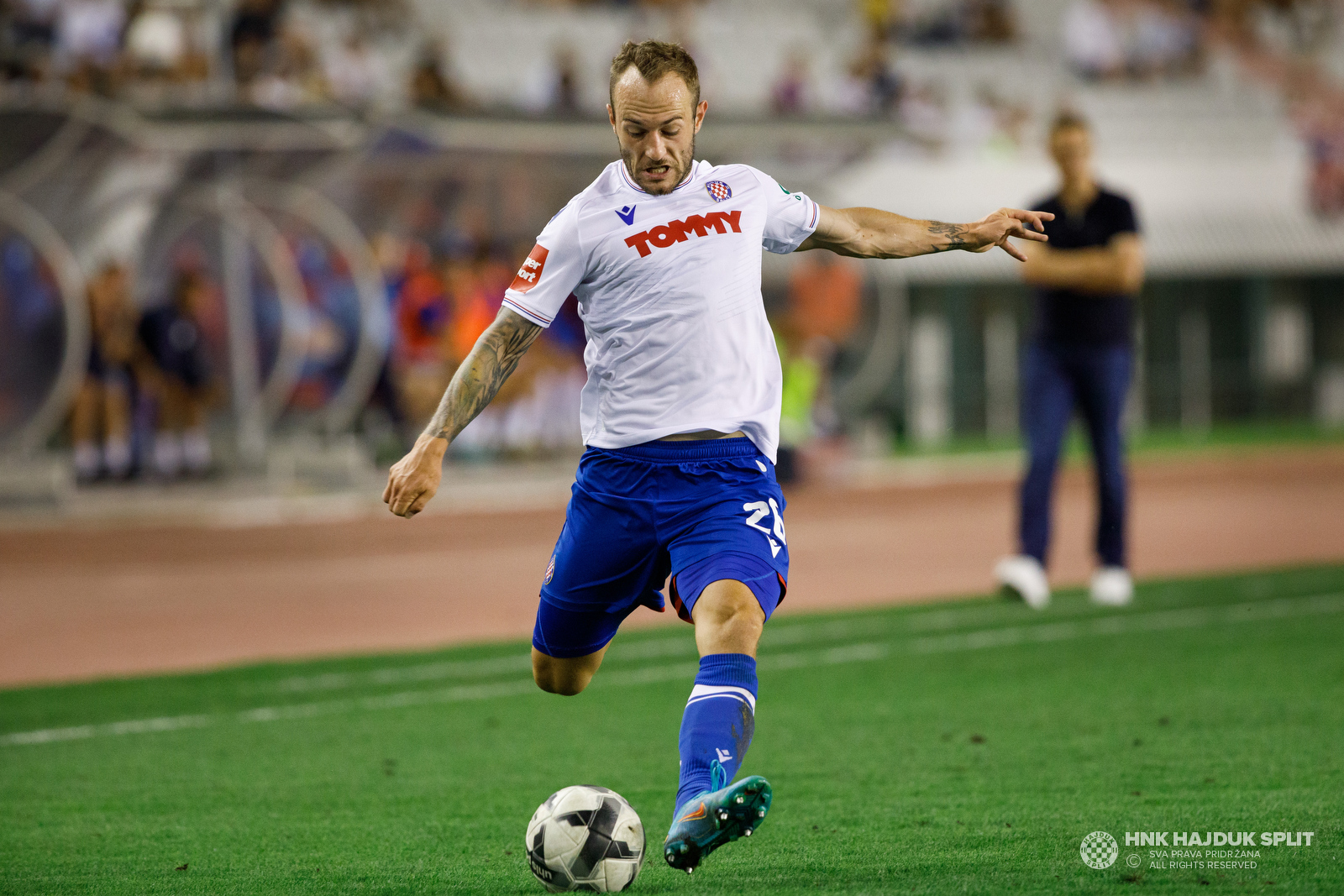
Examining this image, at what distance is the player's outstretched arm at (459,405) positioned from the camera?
4496mm

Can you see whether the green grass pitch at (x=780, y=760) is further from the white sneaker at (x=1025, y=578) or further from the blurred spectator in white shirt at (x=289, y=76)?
the blurred spectator in white shirt at (x=289, y=76)

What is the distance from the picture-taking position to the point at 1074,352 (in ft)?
32.4

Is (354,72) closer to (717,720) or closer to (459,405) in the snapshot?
(459,405)

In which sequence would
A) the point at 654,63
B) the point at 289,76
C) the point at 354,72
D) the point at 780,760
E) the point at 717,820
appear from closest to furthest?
the point at 717,820 < the point at 654,63 < the point at 780,760 < the point at 289,76 < the point at 354,72

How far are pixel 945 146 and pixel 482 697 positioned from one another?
68.4 ft

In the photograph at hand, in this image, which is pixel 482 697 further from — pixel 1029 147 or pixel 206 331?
pixel 1029 147

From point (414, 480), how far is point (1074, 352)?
6.23 m

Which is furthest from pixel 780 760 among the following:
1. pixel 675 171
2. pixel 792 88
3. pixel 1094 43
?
pixel 1094 43

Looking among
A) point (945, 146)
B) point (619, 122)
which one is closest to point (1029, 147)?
point (945, 146)

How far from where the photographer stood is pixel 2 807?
234 inches

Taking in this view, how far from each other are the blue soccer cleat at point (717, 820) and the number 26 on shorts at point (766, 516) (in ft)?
2.93

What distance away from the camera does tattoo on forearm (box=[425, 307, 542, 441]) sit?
471 cm

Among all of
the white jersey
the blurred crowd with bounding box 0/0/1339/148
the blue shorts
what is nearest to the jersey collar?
the white jersey

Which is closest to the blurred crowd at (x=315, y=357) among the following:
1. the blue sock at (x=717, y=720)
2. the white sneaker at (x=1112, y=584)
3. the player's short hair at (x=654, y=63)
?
the white sneaker at (x=1112, y=584)
